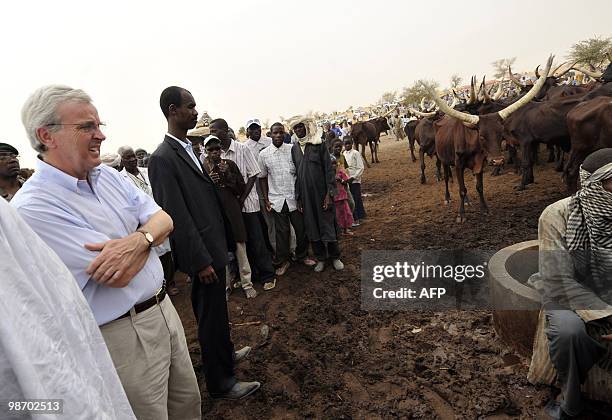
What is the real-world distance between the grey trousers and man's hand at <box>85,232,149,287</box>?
218 cm

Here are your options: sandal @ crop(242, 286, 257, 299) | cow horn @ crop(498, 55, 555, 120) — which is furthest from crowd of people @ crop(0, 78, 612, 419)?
cow horn @ crop(498, 55, 555, 120)

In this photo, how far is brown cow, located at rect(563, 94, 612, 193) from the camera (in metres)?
5.70

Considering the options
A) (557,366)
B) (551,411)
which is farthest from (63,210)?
(551,411)

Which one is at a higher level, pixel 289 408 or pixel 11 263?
pixel 11 263

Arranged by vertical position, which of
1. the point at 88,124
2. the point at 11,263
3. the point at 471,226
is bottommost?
the point at 471,226

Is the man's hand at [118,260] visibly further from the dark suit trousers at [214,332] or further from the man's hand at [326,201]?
the man's hand at [326,201]

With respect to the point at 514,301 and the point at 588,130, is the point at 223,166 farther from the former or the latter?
the point at 588,130

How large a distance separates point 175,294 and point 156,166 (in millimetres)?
2951

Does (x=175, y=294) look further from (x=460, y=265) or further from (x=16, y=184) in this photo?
(x=460, y=265)

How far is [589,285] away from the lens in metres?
2.17

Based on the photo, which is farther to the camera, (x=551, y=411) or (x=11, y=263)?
(x=551, y=411)

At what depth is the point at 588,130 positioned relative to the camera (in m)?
5.95

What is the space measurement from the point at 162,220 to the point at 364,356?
207 centimetres

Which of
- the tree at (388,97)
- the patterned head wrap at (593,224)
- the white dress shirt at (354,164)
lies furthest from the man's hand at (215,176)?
the tree at (388,97)
